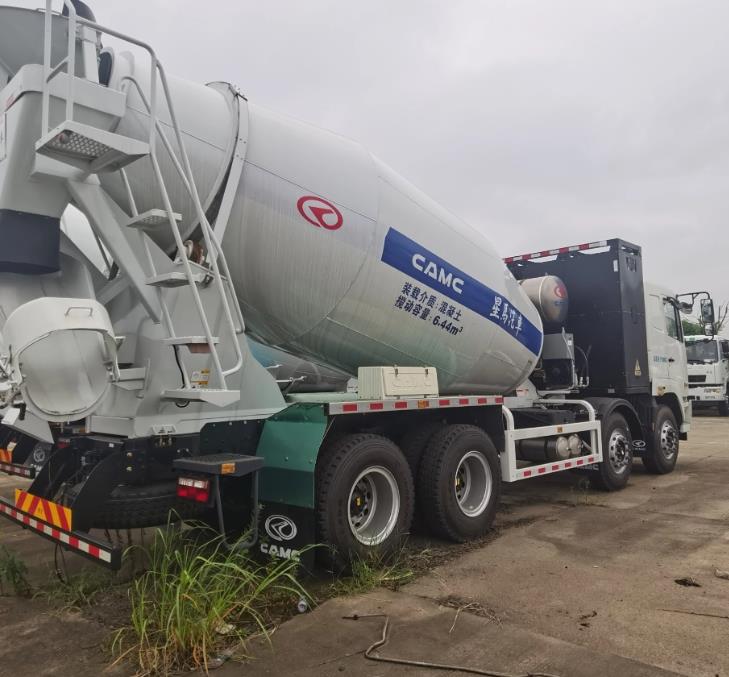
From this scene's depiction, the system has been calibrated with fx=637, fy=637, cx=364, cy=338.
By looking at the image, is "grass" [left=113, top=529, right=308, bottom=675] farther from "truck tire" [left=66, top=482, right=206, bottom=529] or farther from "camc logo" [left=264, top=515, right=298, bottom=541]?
"camc logo" [left=264, top=515, right=298, bottom=541]

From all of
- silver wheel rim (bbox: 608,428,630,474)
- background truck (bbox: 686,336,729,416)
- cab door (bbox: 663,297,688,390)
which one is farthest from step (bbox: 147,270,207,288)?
background truck (bbox: 686,336,729,416)

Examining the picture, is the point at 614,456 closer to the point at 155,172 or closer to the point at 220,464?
the point at 220,464

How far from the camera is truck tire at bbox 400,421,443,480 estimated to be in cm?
539

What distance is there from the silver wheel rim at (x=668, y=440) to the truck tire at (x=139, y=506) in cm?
740

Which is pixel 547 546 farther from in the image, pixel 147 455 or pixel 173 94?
pixel 173 94

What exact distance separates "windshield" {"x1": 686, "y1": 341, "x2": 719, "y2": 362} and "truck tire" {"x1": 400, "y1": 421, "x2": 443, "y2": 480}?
18.5m

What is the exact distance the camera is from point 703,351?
69.9ft

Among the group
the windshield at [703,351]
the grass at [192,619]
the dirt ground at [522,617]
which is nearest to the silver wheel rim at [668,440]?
the dirt ground at [522,617]

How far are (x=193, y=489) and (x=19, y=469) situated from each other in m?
1.96

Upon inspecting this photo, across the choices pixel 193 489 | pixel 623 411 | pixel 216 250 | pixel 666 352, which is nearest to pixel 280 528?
pixel 193 489

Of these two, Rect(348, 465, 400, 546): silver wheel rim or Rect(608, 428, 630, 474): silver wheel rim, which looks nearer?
Rect(348, 465, 400, 546): silver wheel rim

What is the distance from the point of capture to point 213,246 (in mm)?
4141

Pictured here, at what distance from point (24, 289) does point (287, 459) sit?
1983mm

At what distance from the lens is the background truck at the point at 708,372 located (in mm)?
20969
